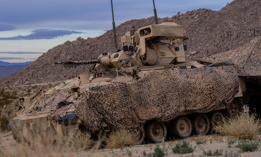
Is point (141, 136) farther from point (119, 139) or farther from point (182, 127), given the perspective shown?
point (182, 127)

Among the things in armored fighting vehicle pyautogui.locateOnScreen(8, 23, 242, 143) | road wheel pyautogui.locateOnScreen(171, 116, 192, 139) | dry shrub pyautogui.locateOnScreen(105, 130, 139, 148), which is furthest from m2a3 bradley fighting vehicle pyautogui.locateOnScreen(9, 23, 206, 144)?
road wheel pyautogui.locateOnScreen(171, 116, 192, 139)

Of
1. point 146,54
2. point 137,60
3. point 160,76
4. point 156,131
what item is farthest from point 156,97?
point 146,54

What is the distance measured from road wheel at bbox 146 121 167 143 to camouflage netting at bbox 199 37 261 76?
3997mm

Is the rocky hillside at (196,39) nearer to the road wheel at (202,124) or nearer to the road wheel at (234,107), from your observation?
the road wheel at (234,107)

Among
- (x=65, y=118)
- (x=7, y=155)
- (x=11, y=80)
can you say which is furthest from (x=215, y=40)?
(x=7, y=155)

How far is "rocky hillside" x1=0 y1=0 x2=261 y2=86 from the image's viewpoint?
163ft

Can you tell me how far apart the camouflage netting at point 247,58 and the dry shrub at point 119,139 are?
5.70m

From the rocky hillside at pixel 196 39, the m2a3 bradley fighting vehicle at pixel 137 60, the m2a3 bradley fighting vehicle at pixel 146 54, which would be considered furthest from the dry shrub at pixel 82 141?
the rocky hillside at pixel 196 39

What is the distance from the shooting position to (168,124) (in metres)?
11.2

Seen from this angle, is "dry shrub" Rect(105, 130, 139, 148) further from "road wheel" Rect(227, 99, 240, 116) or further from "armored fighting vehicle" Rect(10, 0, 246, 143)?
"road wheel" Rect(227, 99, 240, 116)

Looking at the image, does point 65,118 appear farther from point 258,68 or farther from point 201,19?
point 201,19

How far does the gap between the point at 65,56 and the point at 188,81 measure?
52653mm

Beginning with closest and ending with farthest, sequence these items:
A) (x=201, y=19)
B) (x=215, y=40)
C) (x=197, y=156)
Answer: (x=197, y=156)
(x=215, y=40)
(x=201, y=19)

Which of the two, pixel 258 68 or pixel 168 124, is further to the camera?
pixel 258 68
